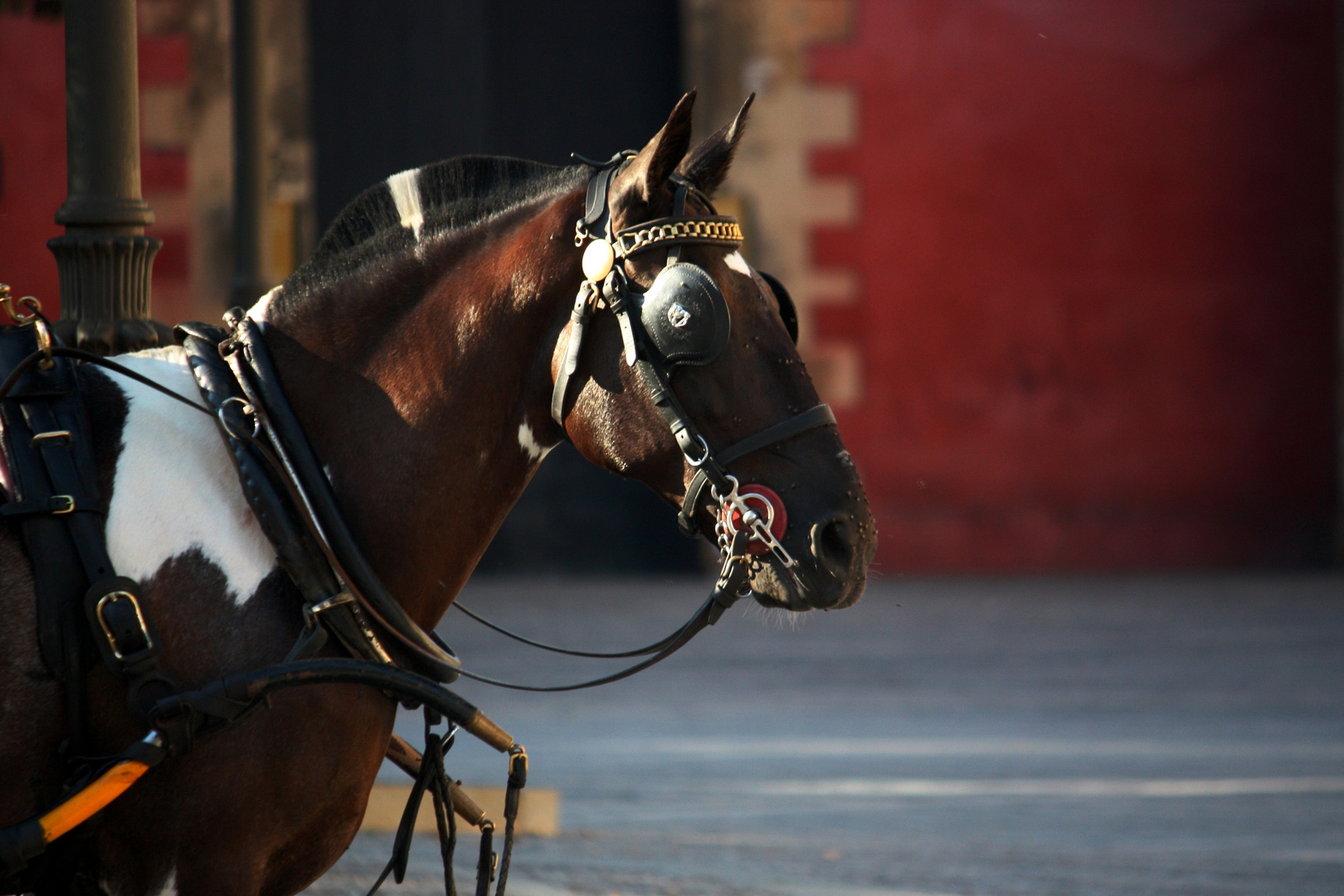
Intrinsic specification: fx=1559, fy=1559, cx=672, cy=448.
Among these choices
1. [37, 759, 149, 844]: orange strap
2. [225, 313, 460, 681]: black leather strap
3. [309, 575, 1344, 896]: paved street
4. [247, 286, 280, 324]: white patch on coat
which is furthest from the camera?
[309, 575, 1344, 896]: paved street

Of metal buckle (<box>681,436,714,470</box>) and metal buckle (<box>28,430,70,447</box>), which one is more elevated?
metal buckle (<box>28,430,70,447</box>)

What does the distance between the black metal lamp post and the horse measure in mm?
1259

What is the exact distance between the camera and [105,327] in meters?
3.70

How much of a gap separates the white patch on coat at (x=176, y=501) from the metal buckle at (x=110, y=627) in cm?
7

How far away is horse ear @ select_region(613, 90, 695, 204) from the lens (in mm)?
2432

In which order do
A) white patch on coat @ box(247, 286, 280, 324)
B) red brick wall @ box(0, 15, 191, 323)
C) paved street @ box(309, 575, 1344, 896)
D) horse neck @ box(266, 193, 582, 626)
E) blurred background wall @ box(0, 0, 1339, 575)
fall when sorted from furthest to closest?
blurred background wall @ box(0, 0, 1339, 575) → red brick wall @ box(0, 15, 191, 323) → paved street @ box(309, 575, 1344, 896) → white patch on coat @ box(247, 286, 280, 324) → horse neck @ box(266, 193, 582, 626)

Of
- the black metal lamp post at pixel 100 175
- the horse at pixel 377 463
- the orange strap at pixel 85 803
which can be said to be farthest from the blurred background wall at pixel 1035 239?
the orange strap at pixel 85 803

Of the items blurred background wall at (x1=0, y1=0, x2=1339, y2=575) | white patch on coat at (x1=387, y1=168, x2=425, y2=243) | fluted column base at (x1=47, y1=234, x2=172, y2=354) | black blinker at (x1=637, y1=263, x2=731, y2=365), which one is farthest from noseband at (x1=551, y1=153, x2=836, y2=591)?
blurred background wall at (x1=0, y1=0, x2=1339, y2=575)

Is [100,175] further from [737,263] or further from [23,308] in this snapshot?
[737,263]

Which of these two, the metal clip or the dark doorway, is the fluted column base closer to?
the metal clip

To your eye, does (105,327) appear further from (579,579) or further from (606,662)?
(579,579)

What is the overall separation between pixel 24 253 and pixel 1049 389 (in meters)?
7.83

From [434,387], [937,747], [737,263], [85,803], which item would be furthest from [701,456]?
[937,747]

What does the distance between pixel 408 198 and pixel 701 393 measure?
0.63 m
